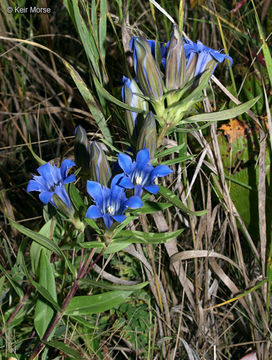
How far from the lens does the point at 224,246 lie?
→ 63.9 inches

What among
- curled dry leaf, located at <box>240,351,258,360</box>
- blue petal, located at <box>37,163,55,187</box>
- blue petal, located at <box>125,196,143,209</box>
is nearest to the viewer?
blue petal, located at <box>125,196,143,209</box>

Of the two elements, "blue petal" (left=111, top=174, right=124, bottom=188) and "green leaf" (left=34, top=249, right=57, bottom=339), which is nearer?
"blue petal" (left=111, top=174, right=124, bottom=188)

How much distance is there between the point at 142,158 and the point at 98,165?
A: 0.14m

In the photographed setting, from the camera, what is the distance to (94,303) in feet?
4.20

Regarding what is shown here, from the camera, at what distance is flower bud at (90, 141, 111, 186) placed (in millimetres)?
1137

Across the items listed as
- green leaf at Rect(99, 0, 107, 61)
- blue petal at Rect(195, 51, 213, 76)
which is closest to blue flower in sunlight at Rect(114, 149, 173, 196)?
blue petal at Rect(195, 51, 213, 76)

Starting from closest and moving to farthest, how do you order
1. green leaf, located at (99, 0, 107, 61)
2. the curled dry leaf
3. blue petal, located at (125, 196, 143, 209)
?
blue petal, located at (125, 196, 143, 209)
green leaf, located at (99, 0, 107, 61)
the curled dry leaf

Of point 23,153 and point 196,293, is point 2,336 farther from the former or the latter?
point 23,153

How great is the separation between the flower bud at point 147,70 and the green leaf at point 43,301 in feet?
1.99

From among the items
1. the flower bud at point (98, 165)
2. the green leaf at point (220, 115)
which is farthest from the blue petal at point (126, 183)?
the green leaf at point (220, 115)

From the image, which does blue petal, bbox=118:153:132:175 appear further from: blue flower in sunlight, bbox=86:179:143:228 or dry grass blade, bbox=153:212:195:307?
dry grass blade, bbox=153:212:195:307

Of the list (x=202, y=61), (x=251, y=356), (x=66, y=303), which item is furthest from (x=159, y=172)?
(x=251, y=356)

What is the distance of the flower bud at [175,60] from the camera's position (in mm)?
1145

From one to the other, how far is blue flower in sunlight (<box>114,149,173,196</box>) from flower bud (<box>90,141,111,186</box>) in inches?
2.4
